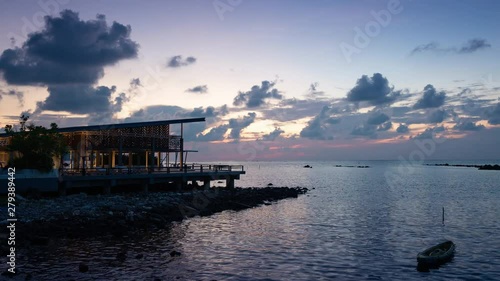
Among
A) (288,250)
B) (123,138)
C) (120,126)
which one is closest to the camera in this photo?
(288,250)

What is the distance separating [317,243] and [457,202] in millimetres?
36432

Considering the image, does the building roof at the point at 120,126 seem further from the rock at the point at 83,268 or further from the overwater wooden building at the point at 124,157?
the rock at the point at 83,268

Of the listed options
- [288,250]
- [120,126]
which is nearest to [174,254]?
[288,250]

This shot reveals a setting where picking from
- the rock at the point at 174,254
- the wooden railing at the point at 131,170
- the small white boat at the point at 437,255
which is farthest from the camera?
the wooden railing at the point at 131,170

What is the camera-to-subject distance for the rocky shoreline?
27.0 metres

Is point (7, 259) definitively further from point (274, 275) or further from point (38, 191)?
point (38, 191)

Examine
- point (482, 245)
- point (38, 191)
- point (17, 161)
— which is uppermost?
point (17, 161)

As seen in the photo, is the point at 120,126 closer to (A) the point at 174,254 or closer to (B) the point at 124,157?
(B) the point at 124,157

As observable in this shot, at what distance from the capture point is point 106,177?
42.6 m

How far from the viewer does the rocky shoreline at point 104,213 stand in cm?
2697

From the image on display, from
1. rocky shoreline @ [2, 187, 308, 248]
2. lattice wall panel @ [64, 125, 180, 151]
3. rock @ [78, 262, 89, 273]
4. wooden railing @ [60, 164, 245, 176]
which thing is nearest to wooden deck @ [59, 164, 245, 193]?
wooden railing @ [60, 164, 245, 176]

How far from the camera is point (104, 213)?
105ft

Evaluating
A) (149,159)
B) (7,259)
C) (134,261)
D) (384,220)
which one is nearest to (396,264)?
(134,261)

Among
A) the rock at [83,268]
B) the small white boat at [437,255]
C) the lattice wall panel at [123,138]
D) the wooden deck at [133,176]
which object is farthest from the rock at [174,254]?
the lattice wall panel at [123,138]
